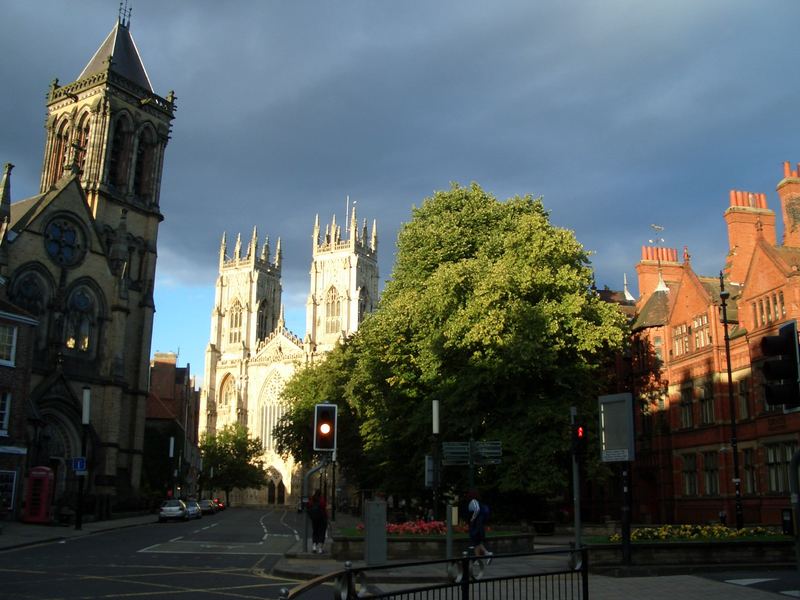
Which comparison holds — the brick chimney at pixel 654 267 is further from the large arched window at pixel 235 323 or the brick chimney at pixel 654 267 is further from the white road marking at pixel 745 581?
the large arched window at pixel 235 323

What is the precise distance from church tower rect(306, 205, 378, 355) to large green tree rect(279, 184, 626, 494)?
88301 mm

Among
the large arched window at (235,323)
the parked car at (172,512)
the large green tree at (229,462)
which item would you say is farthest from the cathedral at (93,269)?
the large arched window at (235,323)

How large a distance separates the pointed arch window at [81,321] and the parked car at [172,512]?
11855 mm

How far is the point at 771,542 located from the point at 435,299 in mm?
17322

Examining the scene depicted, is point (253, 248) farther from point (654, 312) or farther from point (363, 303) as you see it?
point (654, 312)

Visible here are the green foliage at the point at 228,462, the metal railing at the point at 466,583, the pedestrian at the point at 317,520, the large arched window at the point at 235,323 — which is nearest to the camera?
the metal railing at the point at 466,583

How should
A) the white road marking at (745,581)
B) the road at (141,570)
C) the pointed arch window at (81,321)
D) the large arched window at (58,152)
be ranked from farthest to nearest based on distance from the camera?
the large arched window at (58,152) → the pointed arch window at (81,321) → the white road marking at (745,581) → the road at (141,570)

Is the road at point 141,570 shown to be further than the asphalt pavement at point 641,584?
Yes

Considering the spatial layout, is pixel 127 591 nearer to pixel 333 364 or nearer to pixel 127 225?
pixel 333 364

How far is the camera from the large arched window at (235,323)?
455 ft

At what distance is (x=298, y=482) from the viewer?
120 meters

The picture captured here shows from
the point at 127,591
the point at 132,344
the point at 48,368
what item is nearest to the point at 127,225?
the point at 132,344

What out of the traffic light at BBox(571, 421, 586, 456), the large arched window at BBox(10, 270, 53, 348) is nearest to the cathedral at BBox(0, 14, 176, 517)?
the large arched window at BBox(10, 270, 53, 348)

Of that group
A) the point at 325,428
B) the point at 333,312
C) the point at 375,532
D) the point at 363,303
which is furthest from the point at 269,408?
the point at 375,532
